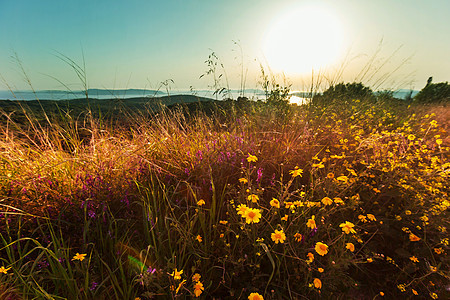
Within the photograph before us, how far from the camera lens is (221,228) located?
1439 millimetres

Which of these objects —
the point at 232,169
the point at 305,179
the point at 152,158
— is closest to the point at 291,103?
the point at 305,179

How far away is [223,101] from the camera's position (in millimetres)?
3578

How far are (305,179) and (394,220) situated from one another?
0.70 m

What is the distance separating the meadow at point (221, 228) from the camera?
1073 mm

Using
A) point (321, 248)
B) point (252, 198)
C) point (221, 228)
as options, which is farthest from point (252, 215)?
point (221, 228)

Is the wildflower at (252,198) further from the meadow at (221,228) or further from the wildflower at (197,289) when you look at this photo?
the wildflower at (197,289)

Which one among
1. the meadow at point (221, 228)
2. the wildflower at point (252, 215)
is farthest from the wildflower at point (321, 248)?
the wildflower at point (252, 215)

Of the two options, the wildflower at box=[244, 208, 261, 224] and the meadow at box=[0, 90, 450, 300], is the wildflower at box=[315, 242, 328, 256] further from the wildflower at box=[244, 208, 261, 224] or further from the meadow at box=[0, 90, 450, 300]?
the wildflower at box=[244, 208, 261, 224]

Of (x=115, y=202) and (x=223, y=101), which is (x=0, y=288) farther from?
(x=223, y=101)

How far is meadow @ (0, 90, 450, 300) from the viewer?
107cm

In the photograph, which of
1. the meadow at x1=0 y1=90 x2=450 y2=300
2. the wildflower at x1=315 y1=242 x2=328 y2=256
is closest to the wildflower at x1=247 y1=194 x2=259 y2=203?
the meadow at x1=0 y1=90 x2=450 y2=300

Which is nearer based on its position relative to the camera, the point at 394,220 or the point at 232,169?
the point at 394,220

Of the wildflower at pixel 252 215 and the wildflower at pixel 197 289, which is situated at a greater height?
the wildflower at pixel 252 215

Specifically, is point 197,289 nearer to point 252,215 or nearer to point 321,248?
point 252,215
